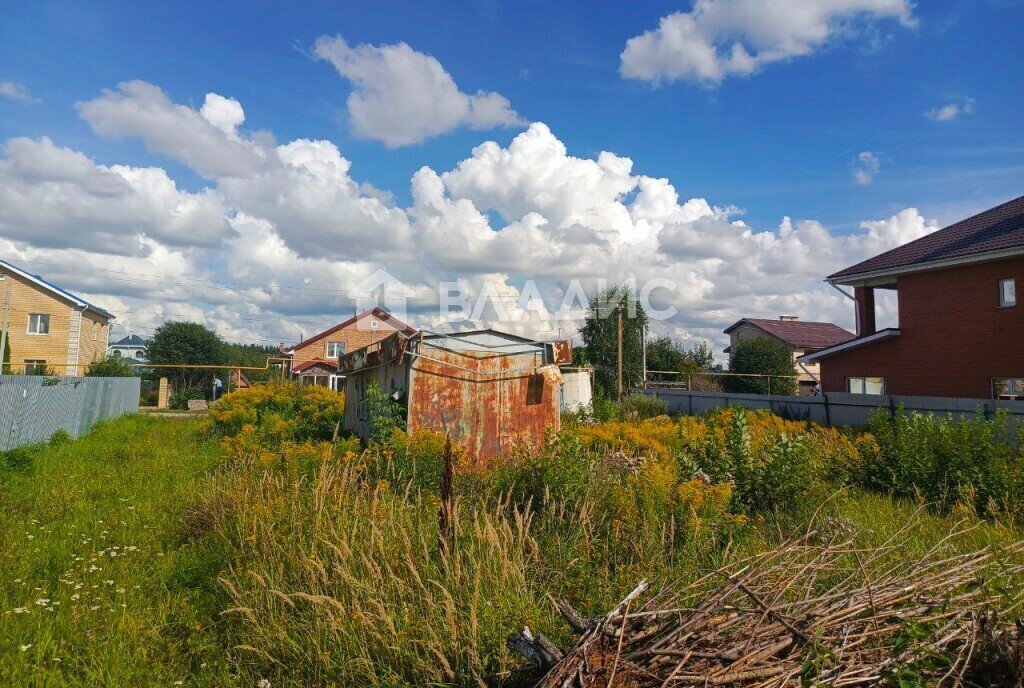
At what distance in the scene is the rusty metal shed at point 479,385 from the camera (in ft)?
29.2

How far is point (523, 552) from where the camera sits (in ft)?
12.4

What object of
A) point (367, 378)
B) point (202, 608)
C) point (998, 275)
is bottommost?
point (202, 608)

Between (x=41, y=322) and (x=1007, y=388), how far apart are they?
42024 mm

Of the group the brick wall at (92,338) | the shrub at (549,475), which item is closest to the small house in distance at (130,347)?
the brick wall at (92,338)

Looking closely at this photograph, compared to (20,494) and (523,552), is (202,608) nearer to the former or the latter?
(523,552)

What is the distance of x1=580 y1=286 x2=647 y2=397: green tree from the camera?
102 ft

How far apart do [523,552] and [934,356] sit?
16.7 m

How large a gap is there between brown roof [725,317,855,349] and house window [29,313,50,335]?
42553 millimetres

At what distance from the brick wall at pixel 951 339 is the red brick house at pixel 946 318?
0.9 inches

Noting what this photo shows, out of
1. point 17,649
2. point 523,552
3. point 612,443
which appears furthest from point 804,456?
point 17,649

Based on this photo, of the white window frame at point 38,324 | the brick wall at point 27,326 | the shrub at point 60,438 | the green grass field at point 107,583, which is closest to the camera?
the green grass field at point 107,583

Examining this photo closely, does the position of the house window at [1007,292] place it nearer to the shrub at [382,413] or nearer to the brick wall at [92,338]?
the shrub at [382,413]

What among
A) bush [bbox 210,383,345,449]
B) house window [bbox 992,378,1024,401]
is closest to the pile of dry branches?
bush [bbox 210,383,345,449]

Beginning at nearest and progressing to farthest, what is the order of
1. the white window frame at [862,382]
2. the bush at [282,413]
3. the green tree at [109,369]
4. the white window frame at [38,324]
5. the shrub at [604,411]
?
the bush at [282,413] → the shrub at [604,411] → the white window frame at [862,382] → the green tree at [109,369] → the white window frame at [38,324]
